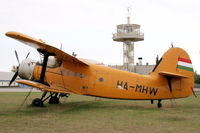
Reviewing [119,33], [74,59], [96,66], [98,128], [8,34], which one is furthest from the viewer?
[119,33]

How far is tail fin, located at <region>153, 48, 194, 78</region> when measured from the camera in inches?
495

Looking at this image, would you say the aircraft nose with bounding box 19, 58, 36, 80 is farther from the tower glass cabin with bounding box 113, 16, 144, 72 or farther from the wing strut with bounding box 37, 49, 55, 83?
the tower glass cabin with bounding box 113, 16, 144, 72

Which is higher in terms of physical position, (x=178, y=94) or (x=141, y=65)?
(x=141, y=65)

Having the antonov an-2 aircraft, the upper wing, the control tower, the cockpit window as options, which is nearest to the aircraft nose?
the antonov an-2 aircraft

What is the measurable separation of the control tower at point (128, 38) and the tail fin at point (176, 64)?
4525 centimetres

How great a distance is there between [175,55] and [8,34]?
826 centimetres

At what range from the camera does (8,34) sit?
9648mm

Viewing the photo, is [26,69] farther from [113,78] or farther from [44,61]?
[113,78]

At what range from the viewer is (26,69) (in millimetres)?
13367

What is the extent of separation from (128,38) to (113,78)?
153ft

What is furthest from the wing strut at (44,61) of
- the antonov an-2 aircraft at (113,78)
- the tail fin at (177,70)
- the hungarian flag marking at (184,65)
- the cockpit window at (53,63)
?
the hungarian flag marking at (184,65)

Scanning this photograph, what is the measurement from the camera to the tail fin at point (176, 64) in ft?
41.2

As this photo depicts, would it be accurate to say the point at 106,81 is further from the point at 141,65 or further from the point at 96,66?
the point at 141,65

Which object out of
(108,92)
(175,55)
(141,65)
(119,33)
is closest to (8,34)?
(108,92)
